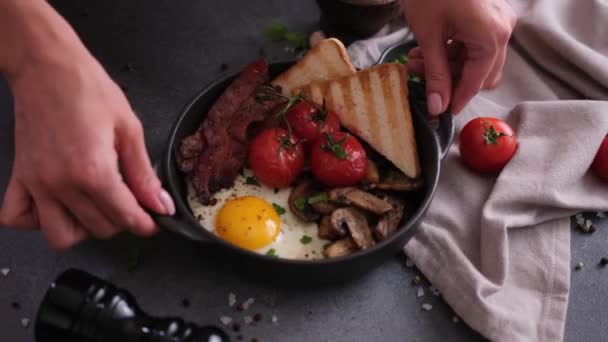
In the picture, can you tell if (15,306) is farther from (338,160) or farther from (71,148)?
(338,160)

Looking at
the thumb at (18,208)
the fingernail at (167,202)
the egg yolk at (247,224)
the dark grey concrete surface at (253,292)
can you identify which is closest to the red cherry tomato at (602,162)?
the dark grey concrete surface at (253,292)

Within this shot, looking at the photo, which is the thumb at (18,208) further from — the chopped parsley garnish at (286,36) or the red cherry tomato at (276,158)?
the chopped parsley garnish at (286,36)

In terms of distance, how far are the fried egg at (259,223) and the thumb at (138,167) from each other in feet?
0.64

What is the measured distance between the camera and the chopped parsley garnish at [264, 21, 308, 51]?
1771mm

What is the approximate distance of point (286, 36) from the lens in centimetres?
179

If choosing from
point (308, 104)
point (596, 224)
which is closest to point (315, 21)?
point (308, 104)

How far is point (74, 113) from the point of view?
0.86 meters

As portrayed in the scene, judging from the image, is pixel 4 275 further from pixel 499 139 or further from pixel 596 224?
pixel 596 224

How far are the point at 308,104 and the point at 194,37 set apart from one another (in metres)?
0.64

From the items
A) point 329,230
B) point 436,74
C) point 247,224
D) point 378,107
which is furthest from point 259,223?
point 436,74

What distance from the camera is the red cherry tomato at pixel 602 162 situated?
1.41 meters

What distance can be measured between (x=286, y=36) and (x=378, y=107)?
60cm

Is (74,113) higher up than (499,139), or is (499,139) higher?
(74,113)

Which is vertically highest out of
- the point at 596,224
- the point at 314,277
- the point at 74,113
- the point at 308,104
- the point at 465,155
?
the point at 74,113
